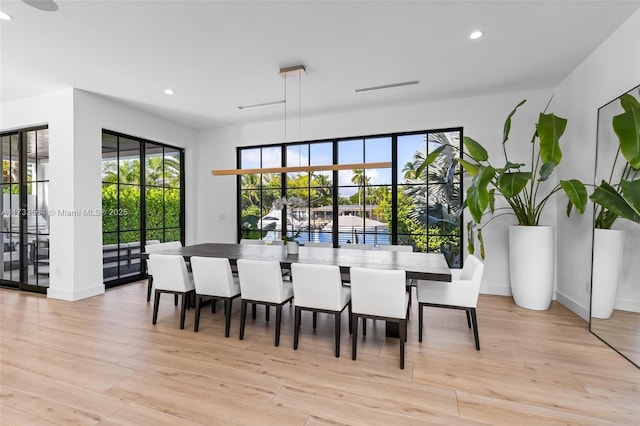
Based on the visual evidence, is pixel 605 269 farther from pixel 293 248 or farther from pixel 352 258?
pixel 293 248

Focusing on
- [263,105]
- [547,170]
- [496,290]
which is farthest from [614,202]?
[263,105]

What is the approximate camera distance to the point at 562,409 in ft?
6.31

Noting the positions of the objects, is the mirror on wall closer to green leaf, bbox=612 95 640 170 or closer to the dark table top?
green leaf, bbox=612 95 640 170

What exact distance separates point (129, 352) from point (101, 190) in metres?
2.98

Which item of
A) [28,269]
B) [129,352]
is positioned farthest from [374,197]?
[28,269]

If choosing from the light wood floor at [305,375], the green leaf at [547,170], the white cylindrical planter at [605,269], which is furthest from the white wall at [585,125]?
the light wood floor at [305,375]

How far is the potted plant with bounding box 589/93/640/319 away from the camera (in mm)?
2334

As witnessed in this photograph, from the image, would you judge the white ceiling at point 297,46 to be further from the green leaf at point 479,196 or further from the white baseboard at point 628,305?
the white baseboard at point 628,305

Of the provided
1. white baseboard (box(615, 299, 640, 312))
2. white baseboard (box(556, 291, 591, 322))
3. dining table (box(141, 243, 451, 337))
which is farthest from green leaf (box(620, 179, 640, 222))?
white baseboard (box(556, 291, 591, 322))

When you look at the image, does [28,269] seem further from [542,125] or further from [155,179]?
[542,125]

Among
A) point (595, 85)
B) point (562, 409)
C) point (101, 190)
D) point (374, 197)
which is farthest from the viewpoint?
point (374, 197)

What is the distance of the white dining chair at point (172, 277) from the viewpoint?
321 cm

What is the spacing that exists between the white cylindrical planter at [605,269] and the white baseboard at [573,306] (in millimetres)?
315

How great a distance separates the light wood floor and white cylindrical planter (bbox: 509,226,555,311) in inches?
13.8
